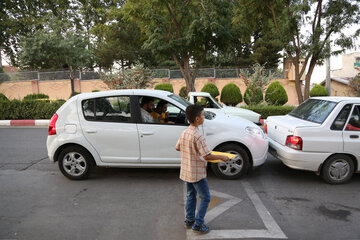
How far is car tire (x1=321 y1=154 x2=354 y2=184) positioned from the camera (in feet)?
15.7

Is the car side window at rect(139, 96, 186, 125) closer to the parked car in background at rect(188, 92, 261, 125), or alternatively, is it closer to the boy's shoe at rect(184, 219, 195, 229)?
the boy's shoe at rect(184, 219, 195, 229)

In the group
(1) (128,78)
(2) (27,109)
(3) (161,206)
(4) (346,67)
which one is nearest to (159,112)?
(3) (161,206)

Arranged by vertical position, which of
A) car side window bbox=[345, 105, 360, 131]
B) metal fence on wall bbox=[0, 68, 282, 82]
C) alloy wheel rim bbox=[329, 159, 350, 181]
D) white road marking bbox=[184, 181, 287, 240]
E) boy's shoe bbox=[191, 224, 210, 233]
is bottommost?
white road marking bbox=[184, 181, 287, 240]

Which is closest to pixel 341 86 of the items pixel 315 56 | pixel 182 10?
pixel 315 56

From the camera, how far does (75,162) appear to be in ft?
17.1

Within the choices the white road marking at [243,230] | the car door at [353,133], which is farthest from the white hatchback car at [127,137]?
the car door at [353,133]

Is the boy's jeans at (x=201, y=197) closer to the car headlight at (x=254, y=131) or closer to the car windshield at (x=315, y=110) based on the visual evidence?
the car headlight at (x=254, y=131)

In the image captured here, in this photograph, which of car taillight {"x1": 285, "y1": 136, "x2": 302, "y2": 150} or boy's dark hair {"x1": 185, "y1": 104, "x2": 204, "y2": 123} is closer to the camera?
boy's dark hair {"x1": 185, "y1": 104, "x2": 204, "y2": 123}

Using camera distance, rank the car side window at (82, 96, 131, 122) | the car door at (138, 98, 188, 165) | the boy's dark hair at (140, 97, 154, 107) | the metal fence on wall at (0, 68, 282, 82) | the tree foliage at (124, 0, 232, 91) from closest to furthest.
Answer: the car door at (138, 98, 188, 165)
the car side window at (82, 96, 131, 122)
the boy's dark hair at (140, 97, 154, 107)
the tree foliage at (124, 0, 232, 91)
the metal fence on wall at (0, 68, 282, 82)

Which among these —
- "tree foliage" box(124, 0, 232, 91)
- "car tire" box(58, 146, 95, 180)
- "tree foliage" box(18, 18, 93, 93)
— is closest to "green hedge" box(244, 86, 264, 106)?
"tree foliage" box(124, 0, 232, 91)

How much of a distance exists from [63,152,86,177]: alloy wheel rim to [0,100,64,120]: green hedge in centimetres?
951

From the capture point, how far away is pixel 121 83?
14.5m

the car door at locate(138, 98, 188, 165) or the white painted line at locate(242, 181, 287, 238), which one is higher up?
the car door at locate(138, 98, 188, 165)

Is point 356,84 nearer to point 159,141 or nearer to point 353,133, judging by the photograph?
point 353,133
